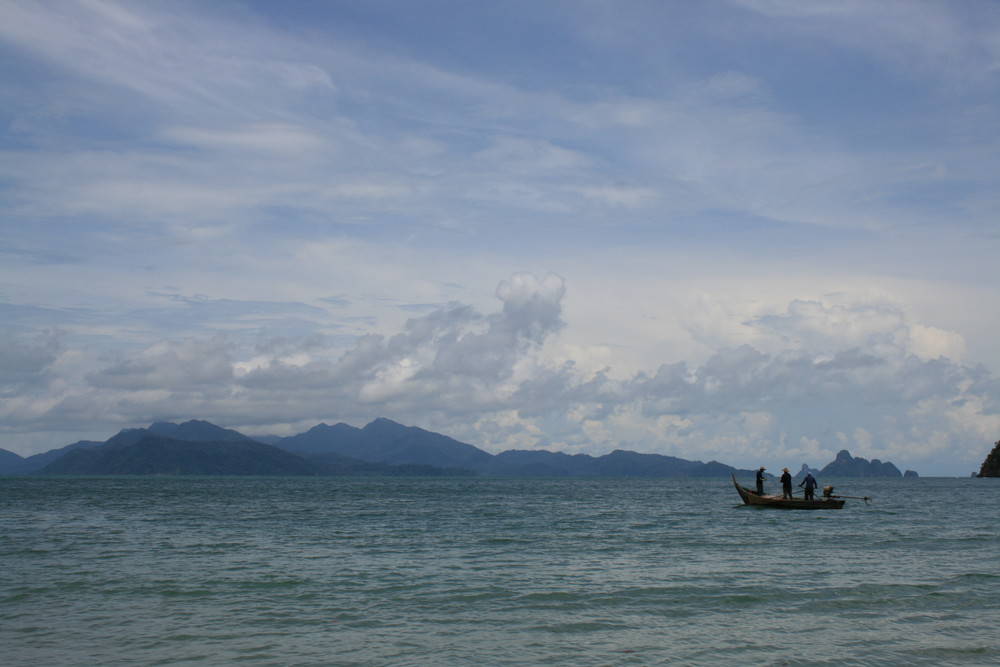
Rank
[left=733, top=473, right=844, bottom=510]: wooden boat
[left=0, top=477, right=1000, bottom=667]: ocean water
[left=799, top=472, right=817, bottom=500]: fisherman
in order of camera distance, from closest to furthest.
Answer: [left=0, top=477, right=1000, bottom=667]: ocean water
[left=733, top=473, right=844, bottom=510]: wooden boat
[left=799, top=472, right=817, bottom=500]: fisherman

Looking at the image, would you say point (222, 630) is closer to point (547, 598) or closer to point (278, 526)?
point (547, 598)

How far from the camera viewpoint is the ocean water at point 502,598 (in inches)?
598

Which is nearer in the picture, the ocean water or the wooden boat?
the ocean water

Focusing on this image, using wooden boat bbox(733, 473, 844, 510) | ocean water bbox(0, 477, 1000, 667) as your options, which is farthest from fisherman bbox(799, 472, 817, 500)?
ocean water bbox(0, 477, 1000, 667)

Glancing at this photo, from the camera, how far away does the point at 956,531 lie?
136 feet

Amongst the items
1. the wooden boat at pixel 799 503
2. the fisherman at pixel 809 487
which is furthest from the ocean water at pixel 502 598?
the fisherman at pixel 809 487

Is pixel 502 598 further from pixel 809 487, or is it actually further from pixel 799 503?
pixel 809 487

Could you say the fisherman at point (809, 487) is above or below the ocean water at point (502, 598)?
above

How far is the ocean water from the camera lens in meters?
15.2

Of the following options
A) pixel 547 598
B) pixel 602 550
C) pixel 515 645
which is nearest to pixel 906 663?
pixel 515 645

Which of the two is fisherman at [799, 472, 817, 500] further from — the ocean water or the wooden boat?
the ocean water

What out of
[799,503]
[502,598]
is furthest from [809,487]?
[502,598]

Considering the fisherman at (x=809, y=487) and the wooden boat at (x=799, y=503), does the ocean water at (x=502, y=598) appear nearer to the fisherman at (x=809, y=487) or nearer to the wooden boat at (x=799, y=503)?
the wooden boat at (x=799, y=503)

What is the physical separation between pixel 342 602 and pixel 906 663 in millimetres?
12736
